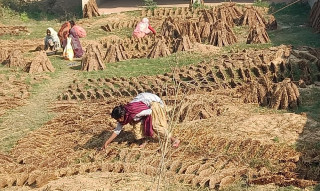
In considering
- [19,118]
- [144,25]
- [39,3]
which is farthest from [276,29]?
[39,3]

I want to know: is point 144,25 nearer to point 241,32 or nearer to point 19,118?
point 241,32

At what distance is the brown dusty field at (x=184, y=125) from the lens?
7157mm

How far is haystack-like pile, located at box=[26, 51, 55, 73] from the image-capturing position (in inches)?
534

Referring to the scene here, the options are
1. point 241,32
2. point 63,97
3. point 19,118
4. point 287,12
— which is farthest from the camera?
point 287,12

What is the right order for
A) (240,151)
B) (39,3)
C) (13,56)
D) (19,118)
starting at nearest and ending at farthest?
(240,151) < (19,118) < (13,56) < (39,3)

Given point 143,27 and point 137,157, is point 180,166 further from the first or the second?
point 143,27

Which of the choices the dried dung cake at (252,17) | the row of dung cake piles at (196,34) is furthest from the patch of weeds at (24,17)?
the dried dung cake at (252,17)

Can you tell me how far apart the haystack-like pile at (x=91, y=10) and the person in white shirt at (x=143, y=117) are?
12287mm

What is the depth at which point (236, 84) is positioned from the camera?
36.3ft

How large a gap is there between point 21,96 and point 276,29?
8.02 metres

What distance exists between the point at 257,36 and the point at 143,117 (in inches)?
276

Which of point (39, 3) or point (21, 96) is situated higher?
point (39, 3)

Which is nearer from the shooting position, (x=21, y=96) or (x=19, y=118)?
(x=19, y=118)

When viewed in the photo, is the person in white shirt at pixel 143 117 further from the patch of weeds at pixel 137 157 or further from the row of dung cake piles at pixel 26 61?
the row of dung cake piles at pixel 26 61
